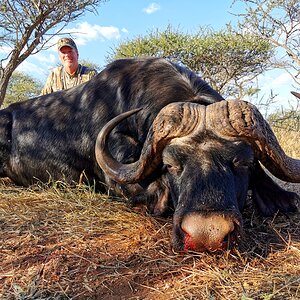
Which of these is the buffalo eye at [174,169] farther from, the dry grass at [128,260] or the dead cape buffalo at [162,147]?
the dry grass at [128,260]

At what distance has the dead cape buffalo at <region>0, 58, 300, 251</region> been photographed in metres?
2.37

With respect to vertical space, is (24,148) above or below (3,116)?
below

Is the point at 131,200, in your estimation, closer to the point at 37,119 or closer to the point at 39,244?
the point at 39,244

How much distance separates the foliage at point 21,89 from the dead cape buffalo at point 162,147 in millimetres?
18424

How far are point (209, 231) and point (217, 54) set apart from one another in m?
13.5

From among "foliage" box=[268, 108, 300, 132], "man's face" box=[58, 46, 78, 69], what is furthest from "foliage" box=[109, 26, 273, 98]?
"man's face" box=[58, 46, 78, 69]

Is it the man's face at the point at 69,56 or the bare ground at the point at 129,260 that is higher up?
the man's face at the point at 69,56

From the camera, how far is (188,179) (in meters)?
2.52

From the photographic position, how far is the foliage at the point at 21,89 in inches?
884

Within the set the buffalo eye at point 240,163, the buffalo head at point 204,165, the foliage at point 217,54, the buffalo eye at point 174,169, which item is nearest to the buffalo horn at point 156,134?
the buffalo head at point 204,165

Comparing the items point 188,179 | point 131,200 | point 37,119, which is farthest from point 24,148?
point 188,179

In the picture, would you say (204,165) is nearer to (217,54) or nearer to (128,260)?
(128,260)

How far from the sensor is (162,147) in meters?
2.82

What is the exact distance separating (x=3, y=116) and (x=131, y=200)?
7.95ft
